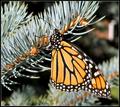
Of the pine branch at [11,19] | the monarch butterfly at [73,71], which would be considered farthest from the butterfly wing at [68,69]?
the pine branch at [11,19]

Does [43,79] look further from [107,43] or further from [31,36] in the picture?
[31,36]

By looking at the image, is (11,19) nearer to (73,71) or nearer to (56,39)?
(56,39)

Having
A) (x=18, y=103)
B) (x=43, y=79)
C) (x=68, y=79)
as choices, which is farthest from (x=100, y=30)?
(x=68, y=79)

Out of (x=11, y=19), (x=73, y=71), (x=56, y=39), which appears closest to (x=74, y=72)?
(x=73, y=71)

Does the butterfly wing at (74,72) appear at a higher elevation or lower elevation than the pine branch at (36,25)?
lower

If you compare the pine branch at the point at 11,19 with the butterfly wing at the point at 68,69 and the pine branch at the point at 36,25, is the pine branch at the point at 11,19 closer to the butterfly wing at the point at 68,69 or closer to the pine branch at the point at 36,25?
the pine branch at the point at 36,25

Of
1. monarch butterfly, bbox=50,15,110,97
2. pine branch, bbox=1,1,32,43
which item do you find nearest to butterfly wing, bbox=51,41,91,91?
monarch butterfly, bbox=50,15,110,97
